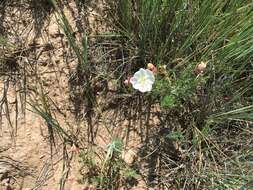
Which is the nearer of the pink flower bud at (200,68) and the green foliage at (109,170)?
the pink flower bud at (200,68)

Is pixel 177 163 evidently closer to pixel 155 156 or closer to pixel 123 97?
pixel 155 156

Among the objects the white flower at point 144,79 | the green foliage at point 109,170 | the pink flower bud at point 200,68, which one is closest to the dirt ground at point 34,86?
the green foliage at point 109,170

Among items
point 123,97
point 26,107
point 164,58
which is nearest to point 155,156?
point 123,97

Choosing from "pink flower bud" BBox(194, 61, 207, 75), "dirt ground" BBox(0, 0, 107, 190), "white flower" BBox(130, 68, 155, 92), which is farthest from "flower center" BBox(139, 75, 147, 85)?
"dirt ground" BBox(0, 0, 107, 190)

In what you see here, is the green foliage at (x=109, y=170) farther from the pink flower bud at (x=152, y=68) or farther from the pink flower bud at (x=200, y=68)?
→ the pink flower bud at (x=200, y=68)

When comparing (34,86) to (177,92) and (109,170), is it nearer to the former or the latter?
(109,170)

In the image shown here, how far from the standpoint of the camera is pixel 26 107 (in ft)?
7.66

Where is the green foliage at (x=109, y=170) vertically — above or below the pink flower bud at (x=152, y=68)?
below

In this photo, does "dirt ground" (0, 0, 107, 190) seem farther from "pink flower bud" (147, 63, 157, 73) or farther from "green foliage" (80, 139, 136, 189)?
"pink flower bud" (147, 63, 157, 73)

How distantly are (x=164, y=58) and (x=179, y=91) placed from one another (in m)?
0.27

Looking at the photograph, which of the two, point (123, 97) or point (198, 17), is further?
point (123, 97)

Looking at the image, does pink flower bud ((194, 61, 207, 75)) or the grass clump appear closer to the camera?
pink flower bud ((194, 61, 207, 75))

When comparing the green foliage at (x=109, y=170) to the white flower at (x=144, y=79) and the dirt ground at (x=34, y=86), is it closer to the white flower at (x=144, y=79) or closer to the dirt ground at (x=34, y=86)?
the dirt ground at (x=34, y=86)

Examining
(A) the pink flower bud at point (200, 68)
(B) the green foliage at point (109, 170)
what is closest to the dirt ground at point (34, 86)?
(B) the green foliage at point (109, 170)
